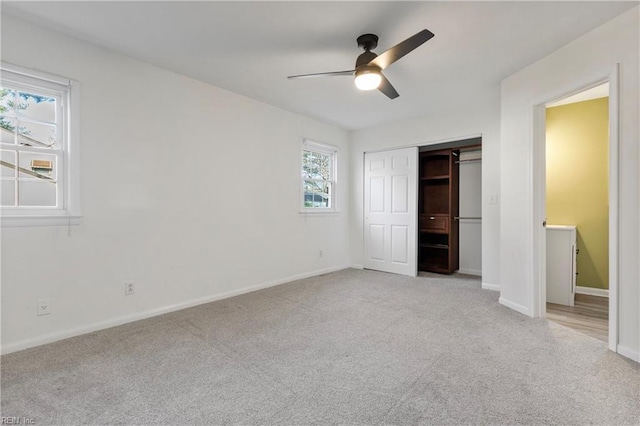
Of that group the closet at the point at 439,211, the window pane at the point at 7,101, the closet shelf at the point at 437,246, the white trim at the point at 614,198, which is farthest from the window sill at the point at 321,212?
the white trim at the point at 614,198

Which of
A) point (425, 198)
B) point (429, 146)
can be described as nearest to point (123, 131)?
point (429, 146)

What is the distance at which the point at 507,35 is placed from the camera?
8.16 feet

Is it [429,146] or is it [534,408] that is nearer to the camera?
[534,408]

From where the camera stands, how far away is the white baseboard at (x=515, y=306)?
120 inches

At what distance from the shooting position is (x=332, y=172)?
533 centimetres

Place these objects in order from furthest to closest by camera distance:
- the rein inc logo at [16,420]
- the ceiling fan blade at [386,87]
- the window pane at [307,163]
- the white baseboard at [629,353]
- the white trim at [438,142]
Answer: the window pane at [307,163] < the white trim at [438,142] < the ceiling fan blade at [386,87] < the white baseboard at [629,353] < the rein inc logo at [16,420]

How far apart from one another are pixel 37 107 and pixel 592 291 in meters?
6.12

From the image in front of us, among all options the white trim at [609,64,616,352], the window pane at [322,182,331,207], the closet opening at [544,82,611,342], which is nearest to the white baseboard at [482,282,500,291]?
the closet opening at [544,82,611,342]

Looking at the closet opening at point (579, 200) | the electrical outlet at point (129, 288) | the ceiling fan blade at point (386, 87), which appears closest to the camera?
the ceiling fan blade at point (386, 87)

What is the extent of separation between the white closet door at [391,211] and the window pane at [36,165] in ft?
13.7

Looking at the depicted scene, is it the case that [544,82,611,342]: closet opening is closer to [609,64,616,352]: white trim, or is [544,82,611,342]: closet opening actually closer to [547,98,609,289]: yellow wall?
[547,98,609,289]: yellow wall

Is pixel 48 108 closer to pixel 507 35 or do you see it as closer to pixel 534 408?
pixel 507 35

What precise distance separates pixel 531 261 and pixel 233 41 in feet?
11.4

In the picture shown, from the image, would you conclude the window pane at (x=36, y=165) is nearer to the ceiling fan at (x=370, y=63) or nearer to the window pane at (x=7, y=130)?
the window pane at (x=7, y=130)
